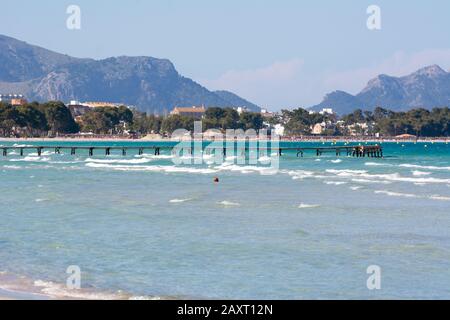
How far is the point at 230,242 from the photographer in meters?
28.0

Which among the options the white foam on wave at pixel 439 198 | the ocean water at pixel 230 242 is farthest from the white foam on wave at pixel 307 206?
the white foam on wave at pixel 439 198

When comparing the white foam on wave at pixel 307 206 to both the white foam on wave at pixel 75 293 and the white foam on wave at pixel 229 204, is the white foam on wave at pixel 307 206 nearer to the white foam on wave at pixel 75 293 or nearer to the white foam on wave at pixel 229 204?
the white foam on wave at pixel 229 204

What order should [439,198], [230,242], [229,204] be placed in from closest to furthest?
1. [230,242]
2. [229,204]
3. [439,198]

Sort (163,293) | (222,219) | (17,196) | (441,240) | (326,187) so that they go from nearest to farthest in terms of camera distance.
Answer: (163,293) → (441,240) → (222,219) → (17,196) → (326,187)

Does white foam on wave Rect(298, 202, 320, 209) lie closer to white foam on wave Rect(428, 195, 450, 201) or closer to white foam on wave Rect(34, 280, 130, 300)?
white foam on wave Rect(428, 195, 450, 201)

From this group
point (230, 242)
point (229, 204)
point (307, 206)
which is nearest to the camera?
point (230, 242)

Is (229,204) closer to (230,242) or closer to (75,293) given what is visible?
(230,242)

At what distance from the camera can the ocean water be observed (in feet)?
68.6

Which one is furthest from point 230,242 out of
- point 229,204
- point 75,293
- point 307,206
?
point 229,204

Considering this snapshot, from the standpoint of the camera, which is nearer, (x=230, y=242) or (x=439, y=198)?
(x=230, y=242)
